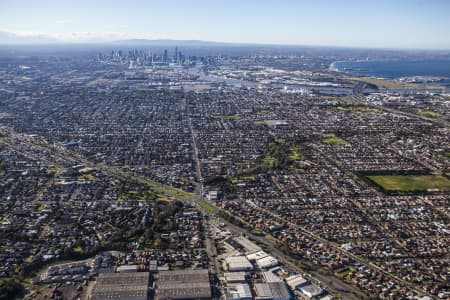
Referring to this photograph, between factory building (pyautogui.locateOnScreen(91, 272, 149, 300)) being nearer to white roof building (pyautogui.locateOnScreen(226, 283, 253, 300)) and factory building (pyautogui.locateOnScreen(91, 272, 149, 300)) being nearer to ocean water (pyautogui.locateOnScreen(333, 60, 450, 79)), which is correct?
white roof building (pyautogui.locateOnScreen(226, 283, 253, 300))

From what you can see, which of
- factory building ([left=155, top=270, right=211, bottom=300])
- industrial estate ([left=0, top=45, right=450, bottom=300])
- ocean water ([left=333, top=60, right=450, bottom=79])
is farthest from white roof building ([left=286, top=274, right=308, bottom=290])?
ocean water ([left=333, top=60, right=450, bottom=79])

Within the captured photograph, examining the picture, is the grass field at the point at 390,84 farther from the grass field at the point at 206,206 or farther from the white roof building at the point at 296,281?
the white roof building at the point at 296,281

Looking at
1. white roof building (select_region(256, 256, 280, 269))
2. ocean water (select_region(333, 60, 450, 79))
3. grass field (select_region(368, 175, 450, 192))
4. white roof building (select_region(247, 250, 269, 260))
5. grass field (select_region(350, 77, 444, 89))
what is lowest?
white roof building (select_region(256, 256, 280, 269))

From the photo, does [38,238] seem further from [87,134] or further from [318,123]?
[318,123]

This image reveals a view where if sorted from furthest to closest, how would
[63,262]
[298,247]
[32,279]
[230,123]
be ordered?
1. [230,123]
2. [298,247]
3. [63,262]
4. [32,279]

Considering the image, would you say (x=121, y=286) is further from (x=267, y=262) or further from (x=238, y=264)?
(x=267, y=262)

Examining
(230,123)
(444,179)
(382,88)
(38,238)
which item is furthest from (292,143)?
(382,88)

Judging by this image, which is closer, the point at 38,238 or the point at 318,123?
the point at 38,238

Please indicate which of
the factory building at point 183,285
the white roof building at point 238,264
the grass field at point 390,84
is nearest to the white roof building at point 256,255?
the white roof building at point 238,264

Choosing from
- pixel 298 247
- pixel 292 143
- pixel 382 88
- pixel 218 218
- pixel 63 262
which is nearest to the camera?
pixel 63 262
